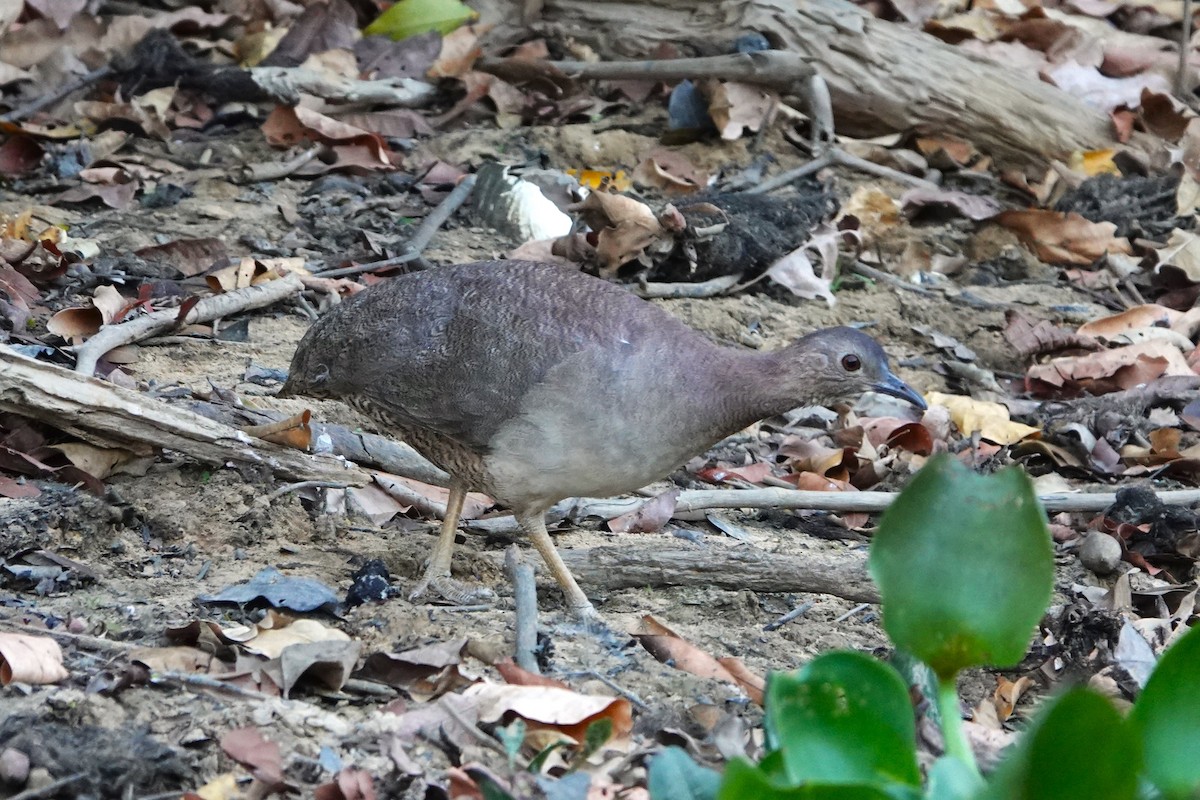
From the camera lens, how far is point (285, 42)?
8.45 metres

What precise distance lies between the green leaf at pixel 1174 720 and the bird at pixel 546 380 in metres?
2.01

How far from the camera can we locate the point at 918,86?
26.4ft

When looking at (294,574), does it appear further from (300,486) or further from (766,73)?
(766,73)

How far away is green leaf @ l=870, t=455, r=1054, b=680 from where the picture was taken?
7.72 feet

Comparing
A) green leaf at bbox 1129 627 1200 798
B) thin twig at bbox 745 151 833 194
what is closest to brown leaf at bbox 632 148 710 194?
thin twig at bbox 745 151 833 194

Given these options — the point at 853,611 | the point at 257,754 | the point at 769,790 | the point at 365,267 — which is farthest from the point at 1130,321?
the point at 769,790

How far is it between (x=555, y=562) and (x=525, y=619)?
69 centimetres

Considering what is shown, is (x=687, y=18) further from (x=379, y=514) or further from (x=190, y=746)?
(x=190, y=746)

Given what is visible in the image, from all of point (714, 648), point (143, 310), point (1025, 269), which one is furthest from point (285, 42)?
point (714, 648)

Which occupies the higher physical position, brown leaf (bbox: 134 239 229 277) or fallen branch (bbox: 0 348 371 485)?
fallen branch (bbox: 0 348 371 485)

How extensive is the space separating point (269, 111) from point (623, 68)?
1957 millimetres

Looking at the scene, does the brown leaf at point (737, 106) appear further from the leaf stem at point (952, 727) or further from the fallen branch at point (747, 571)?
the leaf stem at point (952, 727)

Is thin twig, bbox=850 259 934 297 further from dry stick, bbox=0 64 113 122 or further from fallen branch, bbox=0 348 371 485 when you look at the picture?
dry stick, bbox=0 64 113 122

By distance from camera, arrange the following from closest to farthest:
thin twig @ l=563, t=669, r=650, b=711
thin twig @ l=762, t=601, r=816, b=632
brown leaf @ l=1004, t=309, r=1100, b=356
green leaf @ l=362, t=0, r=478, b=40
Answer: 1. thin twig @ l=563, t=669, r=650, b=711
2. thin twig @ l=762, t=601, r=816, b=632
3. brown leaf @ l=1004, t=309, r=1100, b=356
4. green leaf @ l=362, t=0, r=478, b=40
